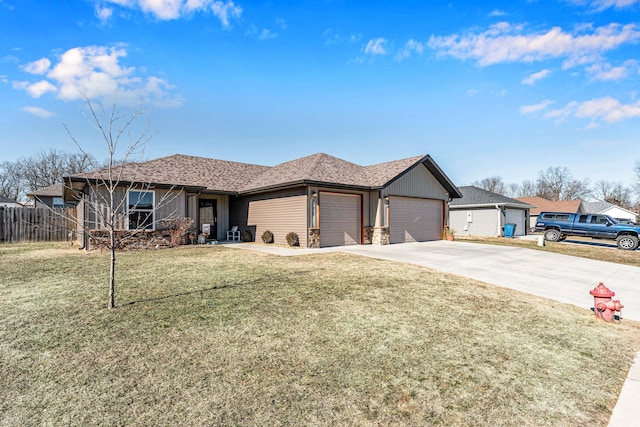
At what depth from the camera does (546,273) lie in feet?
28.6

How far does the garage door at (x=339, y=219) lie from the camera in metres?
13.8

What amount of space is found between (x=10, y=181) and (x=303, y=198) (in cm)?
5153

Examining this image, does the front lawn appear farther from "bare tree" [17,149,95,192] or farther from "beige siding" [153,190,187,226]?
"bare tree" [17,149,95,192]

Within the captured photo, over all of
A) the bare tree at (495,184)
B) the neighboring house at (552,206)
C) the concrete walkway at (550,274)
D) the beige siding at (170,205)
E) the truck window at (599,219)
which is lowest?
the concrete walkway at (550,274)

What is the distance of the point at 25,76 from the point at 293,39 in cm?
903

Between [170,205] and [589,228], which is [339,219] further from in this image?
[589,228]

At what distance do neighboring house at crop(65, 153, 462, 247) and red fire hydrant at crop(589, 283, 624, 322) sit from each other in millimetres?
9473

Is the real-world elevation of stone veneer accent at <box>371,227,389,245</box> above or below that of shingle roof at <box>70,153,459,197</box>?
below

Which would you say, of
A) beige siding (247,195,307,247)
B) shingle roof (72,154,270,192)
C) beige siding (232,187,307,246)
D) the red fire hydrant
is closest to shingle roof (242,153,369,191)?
beige siding (232,187,307,246)

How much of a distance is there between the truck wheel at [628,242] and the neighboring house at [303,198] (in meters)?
8.81

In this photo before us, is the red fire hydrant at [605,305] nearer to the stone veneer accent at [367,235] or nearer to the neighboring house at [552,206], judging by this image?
the stone veneer accent at [367,235]

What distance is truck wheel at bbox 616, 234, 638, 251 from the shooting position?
16.2 metres

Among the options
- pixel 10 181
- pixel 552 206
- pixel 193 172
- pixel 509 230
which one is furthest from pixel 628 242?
pixel 10 181

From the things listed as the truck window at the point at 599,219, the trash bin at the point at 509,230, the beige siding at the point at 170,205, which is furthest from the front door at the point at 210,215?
the truck window at the point at 599,219
